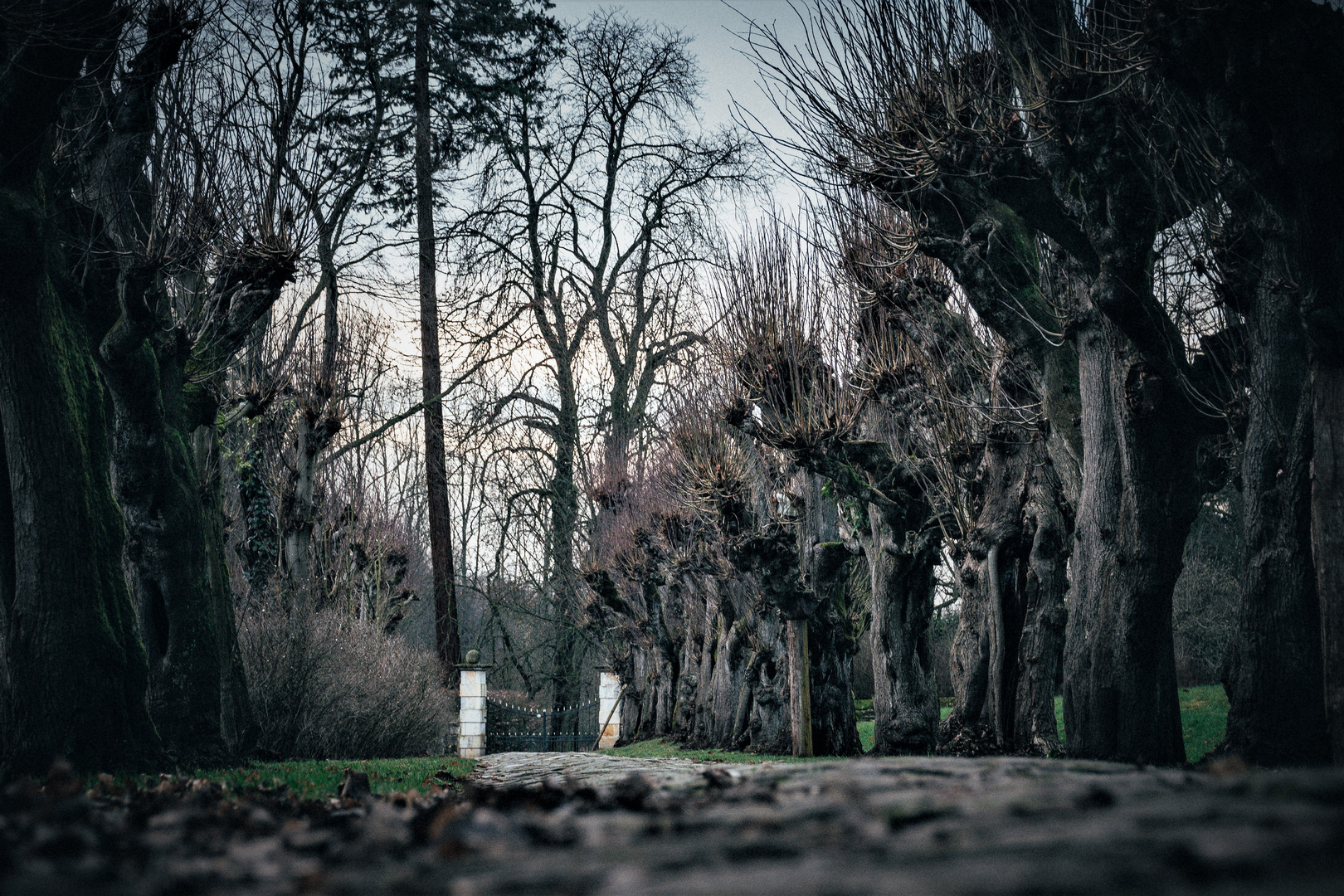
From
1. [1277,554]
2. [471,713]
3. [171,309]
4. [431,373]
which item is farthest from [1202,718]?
[171,309]

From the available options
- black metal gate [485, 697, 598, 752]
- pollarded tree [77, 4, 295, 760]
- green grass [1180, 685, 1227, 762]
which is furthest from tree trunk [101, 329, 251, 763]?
black metal gate [485, 697, 598, 752]

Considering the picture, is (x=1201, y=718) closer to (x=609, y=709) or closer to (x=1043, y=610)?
(x=1043, y=610)

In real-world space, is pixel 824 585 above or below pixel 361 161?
below

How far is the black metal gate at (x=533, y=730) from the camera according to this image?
23250mm

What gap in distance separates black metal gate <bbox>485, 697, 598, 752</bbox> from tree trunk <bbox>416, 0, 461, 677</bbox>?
2007 millimetres

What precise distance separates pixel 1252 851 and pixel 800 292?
448 inches

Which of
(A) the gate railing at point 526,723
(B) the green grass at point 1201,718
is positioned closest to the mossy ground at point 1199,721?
(B) the green grass at point 1201,718

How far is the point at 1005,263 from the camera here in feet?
29.6

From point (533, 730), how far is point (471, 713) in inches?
169

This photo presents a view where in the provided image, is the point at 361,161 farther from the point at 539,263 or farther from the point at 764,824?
the point at 764,824

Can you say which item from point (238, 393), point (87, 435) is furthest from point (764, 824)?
point (238, 393)

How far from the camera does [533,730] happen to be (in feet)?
83.4

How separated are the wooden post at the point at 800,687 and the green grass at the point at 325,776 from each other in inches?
189

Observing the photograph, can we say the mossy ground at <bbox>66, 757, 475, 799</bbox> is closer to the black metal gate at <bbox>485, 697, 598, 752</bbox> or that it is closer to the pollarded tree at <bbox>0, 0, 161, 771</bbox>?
the pollarded tree at <bbox>0, 0, 161, 771</bbox>
